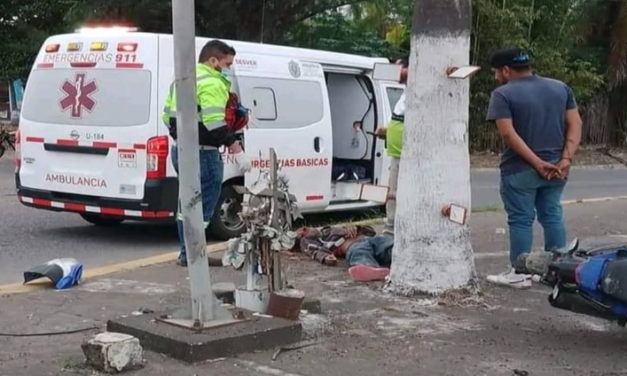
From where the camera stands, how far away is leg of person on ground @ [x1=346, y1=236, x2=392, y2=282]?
733cm

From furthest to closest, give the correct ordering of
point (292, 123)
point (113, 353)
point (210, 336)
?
point (292, 123) < point (210, 336) < point (113, 353)

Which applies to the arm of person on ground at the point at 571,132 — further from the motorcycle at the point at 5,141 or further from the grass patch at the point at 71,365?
the motorcycle at the point at 5,141

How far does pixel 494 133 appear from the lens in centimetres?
2644

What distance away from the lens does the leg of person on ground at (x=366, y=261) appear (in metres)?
7.33

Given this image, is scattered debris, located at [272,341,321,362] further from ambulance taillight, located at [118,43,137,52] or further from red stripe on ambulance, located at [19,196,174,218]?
ambulance taillight, located at [118,43,137,52]

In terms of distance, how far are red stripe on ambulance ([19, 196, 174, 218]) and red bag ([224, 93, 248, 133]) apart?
1.73m

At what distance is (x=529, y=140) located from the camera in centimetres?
712

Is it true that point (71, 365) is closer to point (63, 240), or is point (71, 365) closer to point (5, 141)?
point (63, 240)

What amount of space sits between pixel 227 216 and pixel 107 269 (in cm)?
225

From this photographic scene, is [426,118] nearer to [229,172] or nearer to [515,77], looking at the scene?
[515,77]

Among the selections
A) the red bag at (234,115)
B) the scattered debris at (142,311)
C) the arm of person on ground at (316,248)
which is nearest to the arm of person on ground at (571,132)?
the arm of person on ground at (316,248)

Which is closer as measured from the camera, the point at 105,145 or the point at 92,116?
the point at 105,145

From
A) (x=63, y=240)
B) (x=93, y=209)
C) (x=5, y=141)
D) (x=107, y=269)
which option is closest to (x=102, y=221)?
(x=63, y=240)

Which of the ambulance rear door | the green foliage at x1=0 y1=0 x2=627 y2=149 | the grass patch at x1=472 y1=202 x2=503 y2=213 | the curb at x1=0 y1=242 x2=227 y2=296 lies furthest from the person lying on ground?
the green foliage at x1=0 y1=0 x2=627 y2=149
